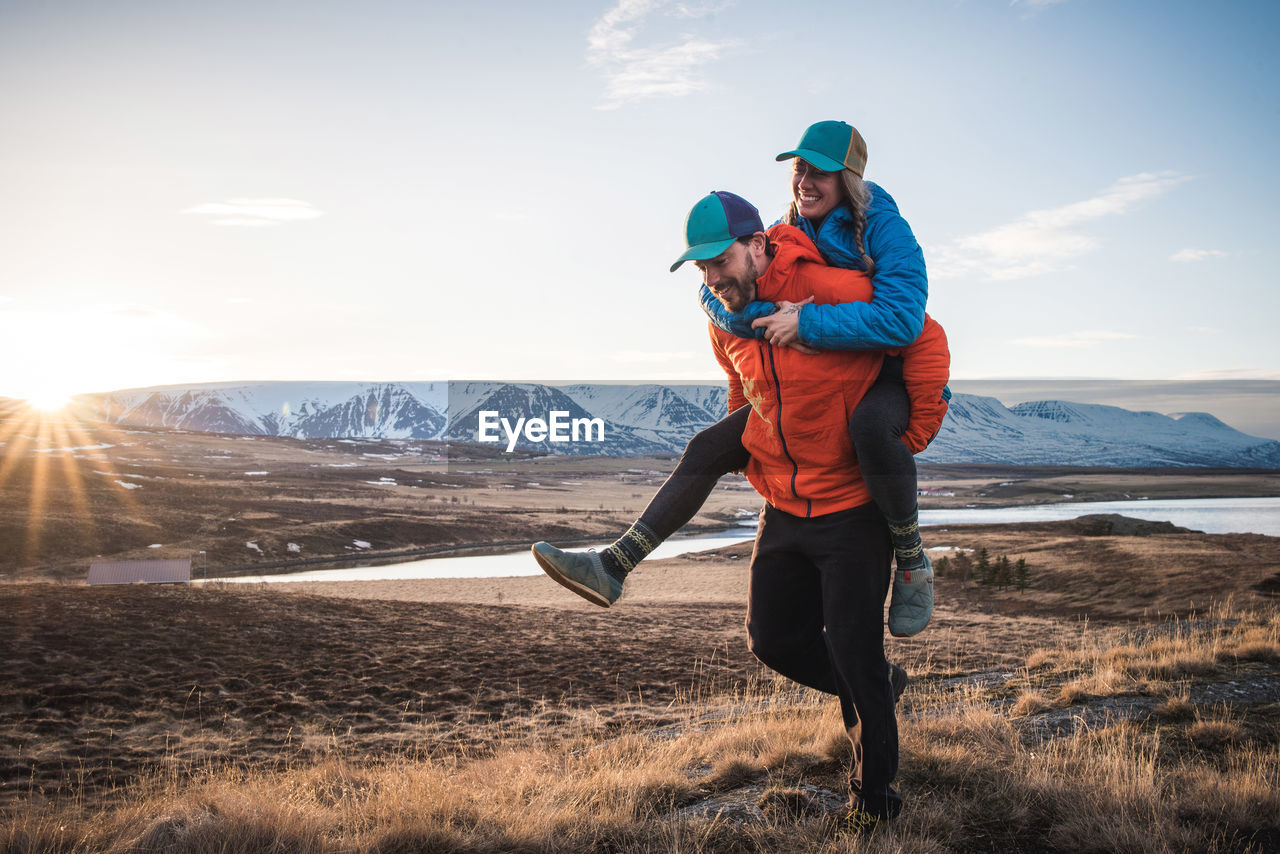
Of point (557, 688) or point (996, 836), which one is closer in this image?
point (996, 836)

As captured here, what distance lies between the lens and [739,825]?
9.20ft

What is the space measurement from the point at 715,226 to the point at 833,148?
552mm

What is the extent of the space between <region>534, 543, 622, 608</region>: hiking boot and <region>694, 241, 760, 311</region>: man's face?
107 centimetres

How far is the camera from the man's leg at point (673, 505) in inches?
108

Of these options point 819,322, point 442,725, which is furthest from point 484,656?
point 819,322

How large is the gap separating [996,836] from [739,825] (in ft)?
3.17

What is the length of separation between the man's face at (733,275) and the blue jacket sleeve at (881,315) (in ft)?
0.91

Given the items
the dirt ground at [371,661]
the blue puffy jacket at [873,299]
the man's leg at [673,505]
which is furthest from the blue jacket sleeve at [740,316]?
the dirt ground at [371,661]

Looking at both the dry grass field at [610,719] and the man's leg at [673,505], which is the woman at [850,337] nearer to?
the man's leg at [673,505]

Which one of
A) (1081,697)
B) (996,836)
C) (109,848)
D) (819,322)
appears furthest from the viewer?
(1081,697)

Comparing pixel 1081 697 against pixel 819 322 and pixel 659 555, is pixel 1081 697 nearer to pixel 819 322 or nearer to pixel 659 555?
pixel 819 322

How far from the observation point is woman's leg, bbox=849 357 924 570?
2434 mm

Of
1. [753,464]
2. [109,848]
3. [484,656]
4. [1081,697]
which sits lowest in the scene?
[484,656]

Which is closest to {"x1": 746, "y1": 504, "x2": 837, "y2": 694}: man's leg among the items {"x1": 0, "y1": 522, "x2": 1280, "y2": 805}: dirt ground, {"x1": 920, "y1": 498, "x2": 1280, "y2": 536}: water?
{"x1": 0, "y1": 522, "x2": 1280, "y2": 805}: dirt ground
